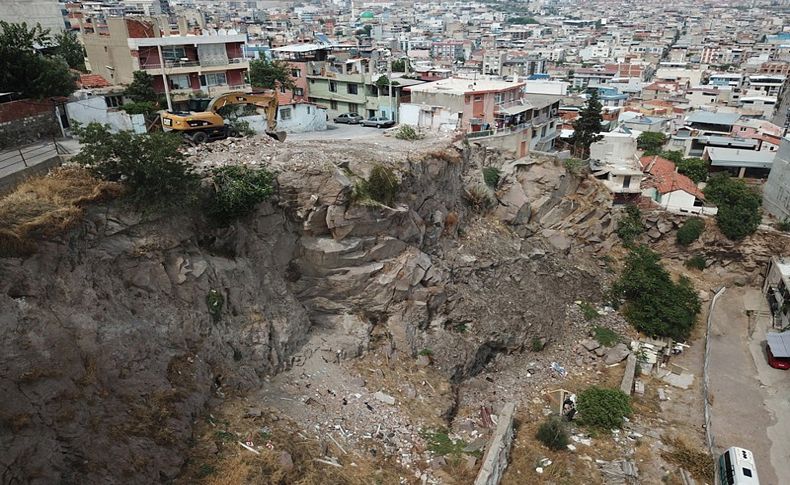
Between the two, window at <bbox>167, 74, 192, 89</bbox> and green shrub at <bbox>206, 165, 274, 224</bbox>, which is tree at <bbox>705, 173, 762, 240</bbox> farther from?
→ window at <bbox>167, 74, 192, 89</bbox>

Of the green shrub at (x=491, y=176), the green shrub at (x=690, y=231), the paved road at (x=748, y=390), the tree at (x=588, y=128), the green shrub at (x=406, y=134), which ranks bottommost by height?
the paved road at (x=748, y=390)

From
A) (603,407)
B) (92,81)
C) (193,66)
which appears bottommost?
(603,407)

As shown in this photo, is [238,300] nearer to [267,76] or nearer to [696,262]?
[267,76]

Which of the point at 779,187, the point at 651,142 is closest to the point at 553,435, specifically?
the point at 779,187

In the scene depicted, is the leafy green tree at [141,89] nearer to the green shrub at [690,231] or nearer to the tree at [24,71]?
the tree at [24,71]

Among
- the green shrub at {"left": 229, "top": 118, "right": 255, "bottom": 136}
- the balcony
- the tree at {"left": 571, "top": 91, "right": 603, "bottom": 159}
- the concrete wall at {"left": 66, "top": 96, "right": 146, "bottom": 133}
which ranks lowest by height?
the tree at {"left": 571, "top": 91, "right": 603, "bottom": 159}

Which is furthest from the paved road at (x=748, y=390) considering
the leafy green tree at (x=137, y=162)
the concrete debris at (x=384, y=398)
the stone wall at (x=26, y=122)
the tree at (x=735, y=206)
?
the stone wall at (x=26, y=122)

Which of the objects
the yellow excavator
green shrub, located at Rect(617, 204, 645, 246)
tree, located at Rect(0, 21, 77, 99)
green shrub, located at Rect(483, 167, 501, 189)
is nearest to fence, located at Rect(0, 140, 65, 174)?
tree, located at Rect(0, 21, 77, 99)
